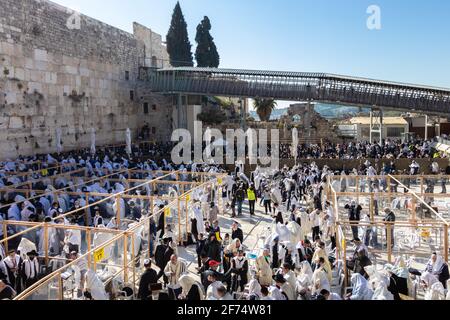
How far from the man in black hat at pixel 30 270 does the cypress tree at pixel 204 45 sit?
116ft

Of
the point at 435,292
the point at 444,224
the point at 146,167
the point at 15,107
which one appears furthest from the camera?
the point at 15,107

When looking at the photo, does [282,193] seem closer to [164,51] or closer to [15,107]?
[15,107]

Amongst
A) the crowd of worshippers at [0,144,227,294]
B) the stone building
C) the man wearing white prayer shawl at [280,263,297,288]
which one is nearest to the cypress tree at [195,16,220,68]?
the stone building

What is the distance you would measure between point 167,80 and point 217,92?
175 inches

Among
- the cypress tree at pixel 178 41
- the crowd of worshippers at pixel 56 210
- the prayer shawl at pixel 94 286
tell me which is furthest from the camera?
the cypress tree at pixel 178 41

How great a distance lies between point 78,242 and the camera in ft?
29.9

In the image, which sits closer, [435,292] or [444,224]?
[435,292]

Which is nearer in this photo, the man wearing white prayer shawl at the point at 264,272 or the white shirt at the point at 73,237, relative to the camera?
the man wearing white prayer shawl at the point at 264,272

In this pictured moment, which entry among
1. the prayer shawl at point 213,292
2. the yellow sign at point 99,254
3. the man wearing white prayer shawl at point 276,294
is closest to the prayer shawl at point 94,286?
the yellow sign at point 99,254

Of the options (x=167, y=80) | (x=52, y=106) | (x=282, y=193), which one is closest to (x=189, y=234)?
(x=282, y=193)

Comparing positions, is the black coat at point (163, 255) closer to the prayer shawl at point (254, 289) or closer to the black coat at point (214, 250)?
the black coat at point (214, 250)

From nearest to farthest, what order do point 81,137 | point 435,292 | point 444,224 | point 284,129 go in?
1. point 435,292
2. point 444,224
3. point 81,137
4. point 284,129

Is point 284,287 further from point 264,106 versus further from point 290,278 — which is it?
point 264,106

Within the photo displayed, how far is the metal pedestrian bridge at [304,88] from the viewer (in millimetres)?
27344
